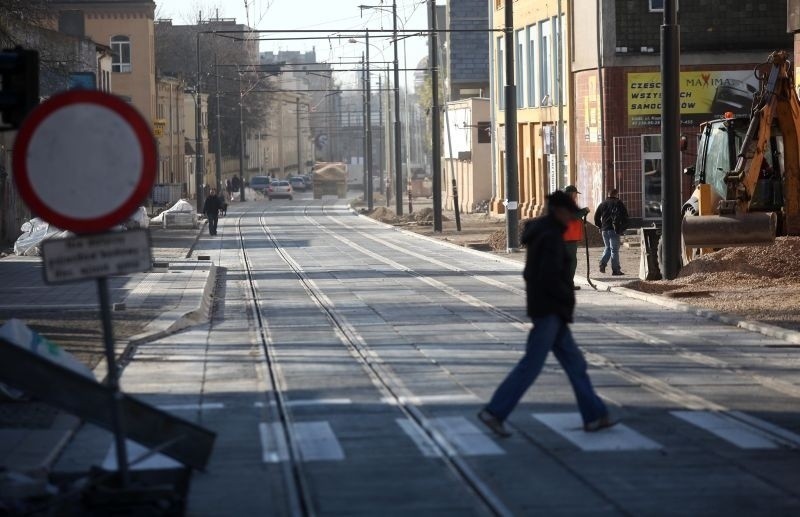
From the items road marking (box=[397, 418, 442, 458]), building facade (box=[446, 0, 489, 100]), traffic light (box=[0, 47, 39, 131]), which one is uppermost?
building facade (box=[446, 0, 489, 100])

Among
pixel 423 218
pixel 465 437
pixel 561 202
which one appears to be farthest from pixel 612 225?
pixel 423 218

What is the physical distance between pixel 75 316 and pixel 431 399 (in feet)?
32.3

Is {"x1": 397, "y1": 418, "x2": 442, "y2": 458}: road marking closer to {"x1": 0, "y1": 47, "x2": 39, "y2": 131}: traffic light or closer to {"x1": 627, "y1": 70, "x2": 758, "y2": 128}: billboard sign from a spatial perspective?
{"x1": 0, "y1": 47, "x2": 39, "y2": 131}: traffic light

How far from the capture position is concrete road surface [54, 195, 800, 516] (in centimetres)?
884

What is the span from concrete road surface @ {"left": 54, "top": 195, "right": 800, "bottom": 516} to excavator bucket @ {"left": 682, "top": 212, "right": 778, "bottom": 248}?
3.80m

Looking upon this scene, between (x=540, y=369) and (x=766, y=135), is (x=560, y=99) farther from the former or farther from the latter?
(x=540, y=369)

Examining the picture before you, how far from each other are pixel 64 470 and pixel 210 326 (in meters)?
10.9

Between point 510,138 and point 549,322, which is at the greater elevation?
point 510,138

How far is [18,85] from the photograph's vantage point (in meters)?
9.91

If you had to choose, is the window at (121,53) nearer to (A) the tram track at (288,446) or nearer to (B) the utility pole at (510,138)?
(B) the utility pole at (510,138)

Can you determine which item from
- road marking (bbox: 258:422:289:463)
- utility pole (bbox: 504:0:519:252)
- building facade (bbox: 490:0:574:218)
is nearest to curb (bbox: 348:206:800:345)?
road marking (bbox: 258:422:289:463)

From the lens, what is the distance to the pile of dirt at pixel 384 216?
222ft

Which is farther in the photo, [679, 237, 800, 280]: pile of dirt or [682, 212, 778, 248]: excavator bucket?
[682, 212, 778, 248]: excavator bucket

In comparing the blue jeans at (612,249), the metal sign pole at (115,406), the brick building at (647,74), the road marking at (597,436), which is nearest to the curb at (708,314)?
the blue jeans at (612,249)
